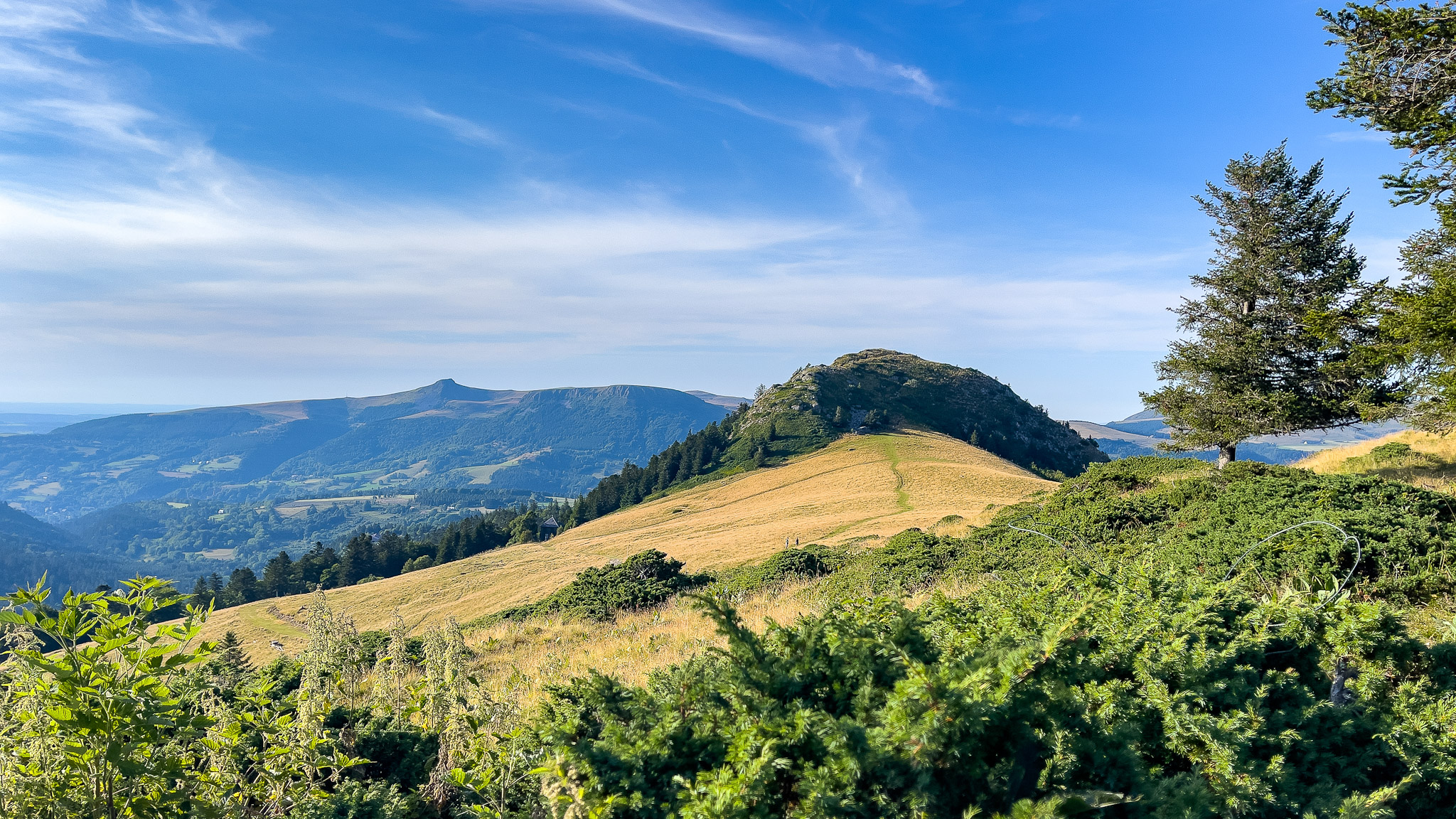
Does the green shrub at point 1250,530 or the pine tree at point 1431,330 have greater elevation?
the pine tree at point 1431,330

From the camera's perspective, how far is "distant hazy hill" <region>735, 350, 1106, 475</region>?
102 m

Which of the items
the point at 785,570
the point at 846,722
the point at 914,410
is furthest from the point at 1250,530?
the point at 914,410

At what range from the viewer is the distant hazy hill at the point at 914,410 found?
4013 inches

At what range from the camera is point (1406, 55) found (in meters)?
12.1

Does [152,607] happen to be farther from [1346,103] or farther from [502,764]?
[1346,103]

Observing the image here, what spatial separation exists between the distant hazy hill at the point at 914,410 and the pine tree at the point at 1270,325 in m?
69.2

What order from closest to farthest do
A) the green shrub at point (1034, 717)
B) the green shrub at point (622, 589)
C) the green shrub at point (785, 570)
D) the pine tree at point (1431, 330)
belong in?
the green shrub at point (1034, 717), the pine tree at point (1431, 330), the green shrub at point (622, 589), the green shrub at point (785, 570)

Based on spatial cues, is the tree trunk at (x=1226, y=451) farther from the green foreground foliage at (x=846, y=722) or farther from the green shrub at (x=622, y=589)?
the green foreground foliage at (x=846, y=722)

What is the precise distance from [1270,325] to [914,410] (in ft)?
307

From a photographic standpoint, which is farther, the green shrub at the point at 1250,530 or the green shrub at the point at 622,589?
the green shrub at the point at 622,589

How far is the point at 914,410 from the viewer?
377 ft

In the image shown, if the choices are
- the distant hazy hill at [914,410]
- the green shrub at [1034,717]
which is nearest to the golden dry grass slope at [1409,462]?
the green shrub at [1034,717]

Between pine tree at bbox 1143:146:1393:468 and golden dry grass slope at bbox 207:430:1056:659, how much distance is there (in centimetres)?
929

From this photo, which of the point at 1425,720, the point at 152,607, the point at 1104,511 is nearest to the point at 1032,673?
the point at 1425,720
